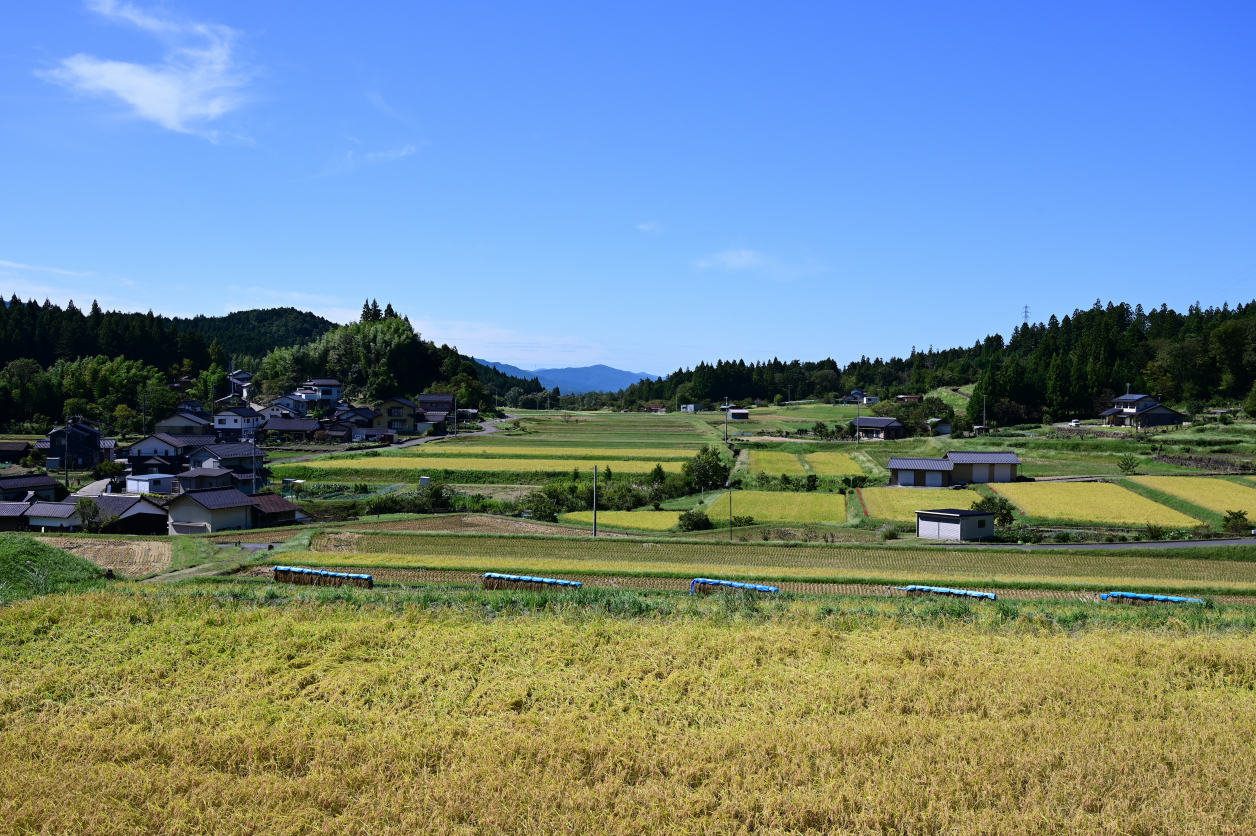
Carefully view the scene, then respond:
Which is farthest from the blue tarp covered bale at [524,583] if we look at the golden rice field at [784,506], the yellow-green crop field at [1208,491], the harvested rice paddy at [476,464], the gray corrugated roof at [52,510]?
the harvested rice paddy at [476,464]

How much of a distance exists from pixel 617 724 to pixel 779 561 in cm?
1498

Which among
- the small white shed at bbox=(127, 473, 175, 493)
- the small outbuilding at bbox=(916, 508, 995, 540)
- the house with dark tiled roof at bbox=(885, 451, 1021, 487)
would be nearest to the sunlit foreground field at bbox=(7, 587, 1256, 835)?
the small outbuilding at bbox=(916, 508, 995, 540)

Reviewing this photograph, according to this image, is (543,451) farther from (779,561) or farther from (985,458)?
(779,561)

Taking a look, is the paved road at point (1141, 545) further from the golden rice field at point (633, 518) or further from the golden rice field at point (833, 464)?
the golden rice field at point (833, 464)

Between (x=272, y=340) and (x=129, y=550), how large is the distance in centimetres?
12597

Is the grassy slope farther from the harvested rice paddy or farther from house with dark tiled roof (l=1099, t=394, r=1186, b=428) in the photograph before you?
house with dark tiled roof (l=1099, t=394, r=1186, b=428)

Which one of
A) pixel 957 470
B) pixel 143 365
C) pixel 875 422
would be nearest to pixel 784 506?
pixel 957 470

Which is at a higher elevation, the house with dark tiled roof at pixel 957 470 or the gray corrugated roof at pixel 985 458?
A: the gray corrugated roof at pixel 985 458

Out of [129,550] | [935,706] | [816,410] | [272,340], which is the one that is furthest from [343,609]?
[272,340]

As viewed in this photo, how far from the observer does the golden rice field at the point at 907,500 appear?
3241 cm

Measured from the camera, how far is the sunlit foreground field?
6637 millimetres

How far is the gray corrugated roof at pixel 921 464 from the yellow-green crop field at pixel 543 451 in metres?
13.9

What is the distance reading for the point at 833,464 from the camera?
50.8m

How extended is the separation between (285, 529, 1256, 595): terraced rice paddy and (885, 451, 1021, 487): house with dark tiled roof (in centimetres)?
1827
